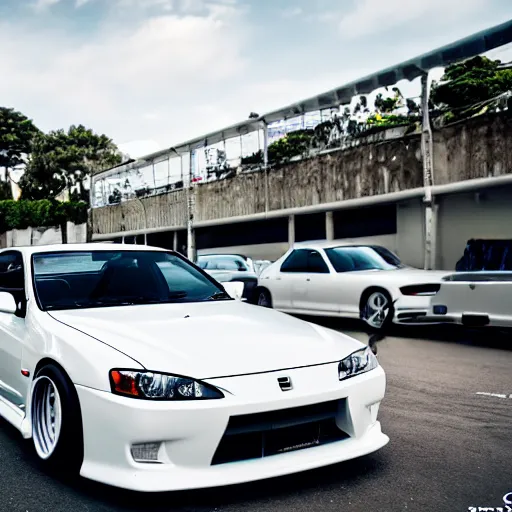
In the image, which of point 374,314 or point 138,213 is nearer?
point 374,314

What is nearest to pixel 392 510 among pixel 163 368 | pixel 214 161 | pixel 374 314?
pixel 163 368

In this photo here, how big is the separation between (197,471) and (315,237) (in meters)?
16.5

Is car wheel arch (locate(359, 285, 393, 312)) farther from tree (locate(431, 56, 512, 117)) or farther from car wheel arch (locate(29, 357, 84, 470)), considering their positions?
car wheel arch (locate(29, 357, 84, 470))

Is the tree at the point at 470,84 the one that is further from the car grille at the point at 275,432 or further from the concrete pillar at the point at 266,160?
the car grille at the point at 275,432

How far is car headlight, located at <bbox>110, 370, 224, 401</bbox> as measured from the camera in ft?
10.3

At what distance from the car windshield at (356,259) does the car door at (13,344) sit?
6843 millimetres

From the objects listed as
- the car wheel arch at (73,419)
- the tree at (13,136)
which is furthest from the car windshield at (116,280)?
the tree at (13,136)

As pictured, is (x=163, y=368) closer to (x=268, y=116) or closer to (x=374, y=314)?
(x=374, y=314)

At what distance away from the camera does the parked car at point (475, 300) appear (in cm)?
841

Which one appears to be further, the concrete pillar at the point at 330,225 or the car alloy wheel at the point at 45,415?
the concrete pillar at the point at 330,225

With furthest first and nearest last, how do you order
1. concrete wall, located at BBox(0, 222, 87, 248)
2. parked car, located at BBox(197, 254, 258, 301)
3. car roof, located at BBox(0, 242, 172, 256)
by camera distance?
concrete wall, located at BBox(0, 222, 87, 248), parked car, located at BBox(197, 254, 258, 301), car roof, located at BBox(0, 242, 172, 256)

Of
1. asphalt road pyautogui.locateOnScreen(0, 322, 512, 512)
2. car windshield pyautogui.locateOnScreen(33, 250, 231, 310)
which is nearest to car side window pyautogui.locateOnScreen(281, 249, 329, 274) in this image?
asphalt road pyautogui.locateOnScreen(0, 322, 512, 512)

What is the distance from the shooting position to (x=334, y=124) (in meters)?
18.2

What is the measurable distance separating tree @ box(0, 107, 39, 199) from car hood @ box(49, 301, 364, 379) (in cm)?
5892
